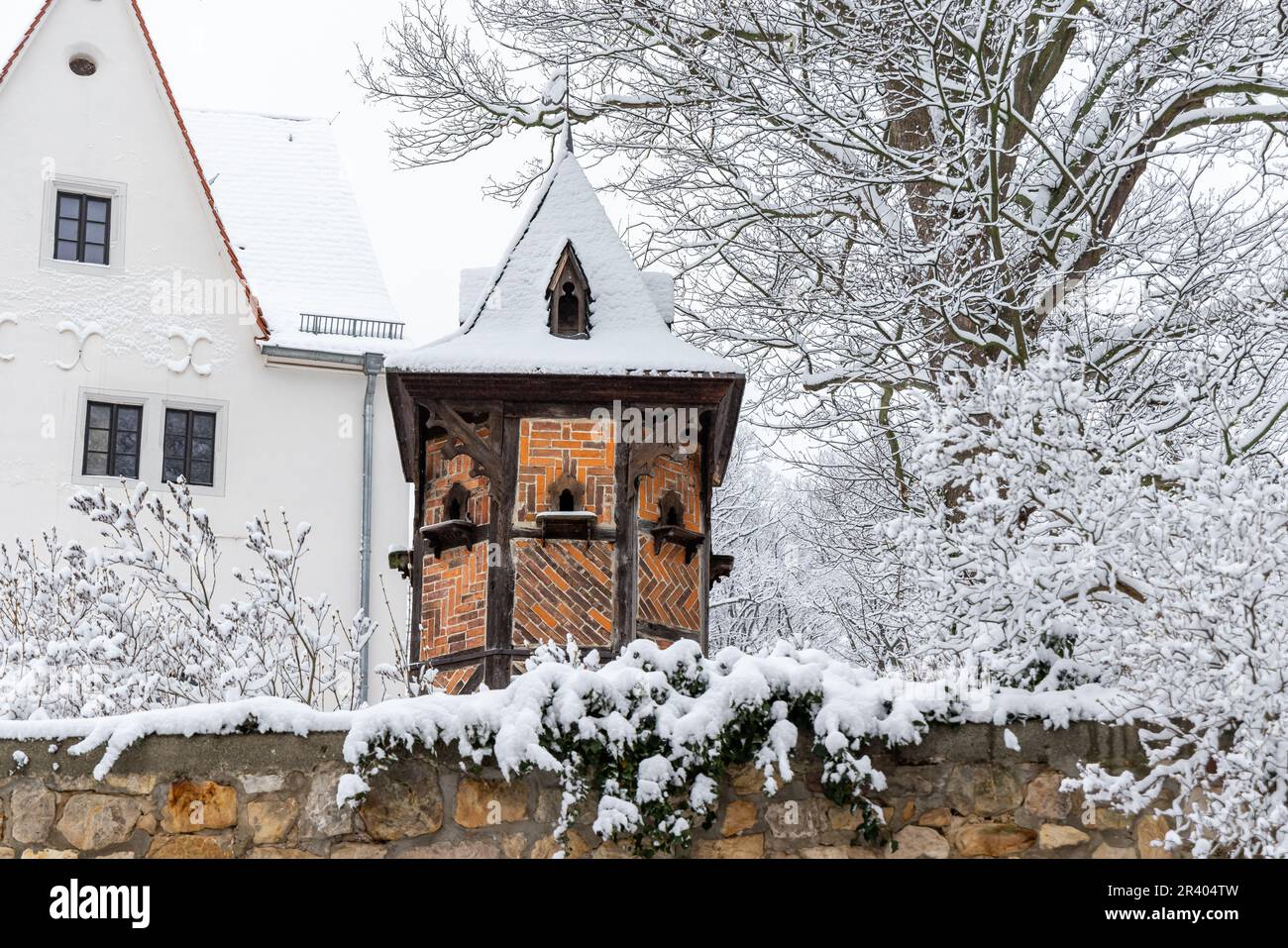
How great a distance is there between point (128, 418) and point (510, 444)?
801cm

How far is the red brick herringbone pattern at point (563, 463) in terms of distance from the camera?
9477mm

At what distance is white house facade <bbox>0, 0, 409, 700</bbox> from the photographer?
1580 centimetres

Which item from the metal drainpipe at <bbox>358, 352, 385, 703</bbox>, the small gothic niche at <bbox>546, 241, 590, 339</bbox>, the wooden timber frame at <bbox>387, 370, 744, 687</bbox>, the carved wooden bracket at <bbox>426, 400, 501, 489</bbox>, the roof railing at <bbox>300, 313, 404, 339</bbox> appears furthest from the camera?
the roof railing at <bbox>300, 313, 404, 339</bbox>

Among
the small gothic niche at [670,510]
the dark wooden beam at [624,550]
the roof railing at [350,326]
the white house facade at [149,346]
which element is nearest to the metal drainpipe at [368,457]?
the white house facade at [149,346]

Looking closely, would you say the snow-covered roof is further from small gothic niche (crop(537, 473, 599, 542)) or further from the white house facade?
small gothic niche (crop(537, 473, 599, 542))

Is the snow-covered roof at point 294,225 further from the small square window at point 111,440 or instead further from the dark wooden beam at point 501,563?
the dark wooden beam at point 501,563

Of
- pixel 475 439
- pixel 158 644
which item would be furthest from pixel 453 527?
pixel 158 644

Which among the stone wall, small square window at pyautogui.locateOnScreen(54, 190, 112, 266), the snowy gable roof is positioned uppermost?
small square window at pyautogui.locateOnScreen(54, 190, 112, 266)

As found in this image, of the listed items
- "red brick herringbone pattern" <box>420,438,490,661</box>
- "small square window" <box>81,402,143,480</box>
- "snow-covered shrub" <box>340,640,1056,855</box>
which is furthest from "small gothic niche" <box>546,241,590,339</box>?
"small square window" <box>81,402,143,480</box>

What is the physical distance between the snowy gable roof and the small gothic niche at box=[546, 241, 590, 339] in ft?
0.17

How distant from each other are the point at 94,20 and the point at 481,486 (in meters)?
9.72
